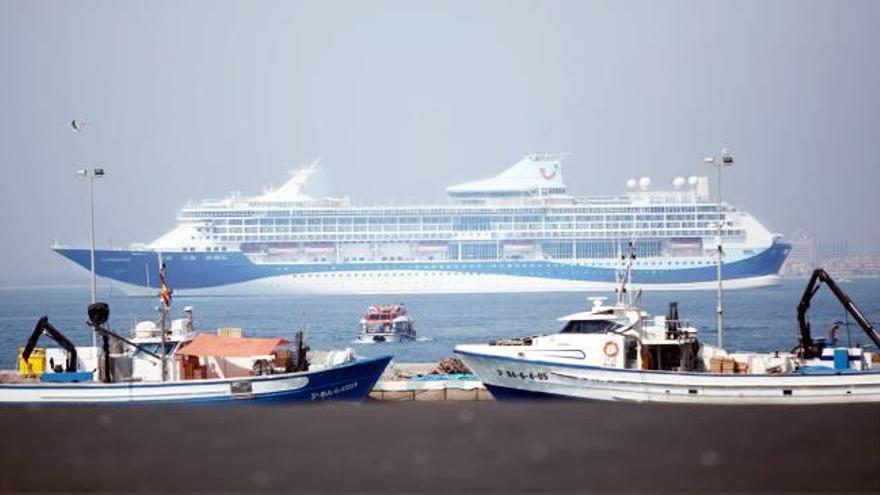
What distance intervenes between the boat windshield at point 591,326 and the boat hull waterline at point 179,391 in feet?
10.7

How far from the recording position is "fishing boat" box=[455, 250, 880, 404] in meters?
17.0

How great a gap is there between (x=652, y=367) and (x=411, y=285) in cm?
7460

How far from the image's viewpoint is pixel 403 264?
93562 mm

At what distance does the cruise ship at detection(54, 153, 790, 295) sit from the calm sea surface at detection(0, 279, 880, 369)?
1.14 meters

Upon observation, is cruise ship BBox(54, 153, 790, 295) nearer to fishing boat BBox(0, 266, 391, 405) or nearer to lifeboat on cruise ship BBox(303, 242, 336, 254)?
lifeboat on cruise ship BBox(303, 242, 336, 254)

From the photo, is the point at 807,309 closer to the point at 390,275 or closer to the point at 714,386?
the point at 714,386

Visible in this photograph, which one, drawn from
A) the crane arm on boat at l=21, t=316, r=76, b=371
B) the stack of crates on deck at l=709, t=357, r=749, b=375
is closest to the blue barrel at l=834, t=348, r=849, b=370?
the stack of crates on deck at l=709, t=357, r=749, b=375

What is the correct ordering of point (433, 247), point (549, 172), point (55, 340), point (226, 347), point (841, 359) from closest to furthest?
point (841, 359)
point (226, 347)
point (55, 340)
point (433, 247)
point (549, 172)

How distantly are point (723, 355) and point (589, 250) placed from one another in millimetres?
75990

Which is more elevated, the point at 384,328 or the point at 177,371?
the point at 177,371

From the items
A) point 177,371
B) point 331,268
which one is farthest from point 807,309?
point 331,268

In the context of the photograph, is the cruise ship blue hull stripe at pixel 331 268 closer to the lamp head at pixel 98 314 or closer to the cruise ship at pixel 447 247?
the cruise ship at pixel 447 247

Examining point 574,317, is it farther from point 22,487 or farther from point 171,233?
point 171,233

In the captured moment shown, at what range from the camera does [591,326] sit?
18.2 metres
